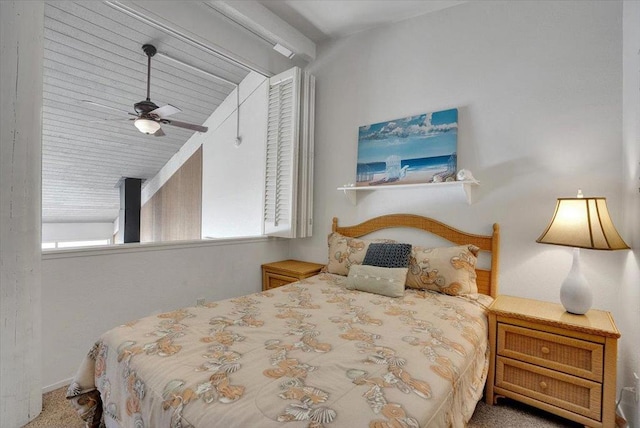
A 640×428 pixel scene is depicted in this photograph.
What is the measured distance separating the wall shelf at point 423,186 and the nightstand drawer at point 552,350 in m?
1.01

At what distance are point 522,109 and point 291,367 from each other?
2.36m

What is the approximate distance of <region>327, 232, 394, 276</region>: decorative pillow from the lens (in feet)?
8.66

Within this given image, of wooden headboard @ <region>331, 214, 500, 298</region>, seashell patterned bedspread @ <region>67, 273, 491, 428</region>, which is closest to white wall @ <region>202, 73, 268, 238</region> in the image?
wooden headboard @ <region>331, 214, 500, 298</region>

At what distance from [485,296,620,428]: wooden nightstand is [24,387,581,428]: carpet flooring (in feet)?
0.30

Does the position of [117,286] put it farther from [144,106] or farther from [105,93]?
[105,93]

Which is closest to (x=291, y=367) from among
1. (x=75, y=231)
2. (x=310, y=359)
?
(x=310, y=359)

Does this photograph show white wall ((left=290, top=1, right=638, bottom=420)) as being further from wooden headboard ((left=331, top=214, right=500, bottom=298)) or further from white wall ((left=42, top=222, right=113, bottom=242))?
white wall ((left=42, top=222, right=113, bottom=242))

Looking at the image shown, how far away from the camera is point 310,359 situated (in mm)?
1221

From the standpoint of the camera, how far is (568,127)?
209cm

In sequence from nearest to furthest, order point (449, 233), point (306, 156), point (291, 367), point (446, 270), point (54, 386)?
point (291, 367)
point (54, 386)
point (446, 270)
point (449, 233)
point (306, 156)

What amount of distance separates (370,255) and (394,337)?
3.34 feet

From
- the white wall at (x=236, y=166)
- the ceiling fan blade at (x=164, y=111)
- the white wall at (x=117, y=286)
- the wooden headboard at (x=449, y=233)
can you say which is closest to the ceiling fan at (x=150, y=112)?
the ceiling fan blade at (x=164, y=111)

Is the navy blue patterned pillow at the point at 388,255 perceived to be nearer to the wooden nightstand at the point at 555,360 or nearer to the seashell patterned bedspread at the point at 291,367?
the seashell patterned bedspread at the point at 291,367

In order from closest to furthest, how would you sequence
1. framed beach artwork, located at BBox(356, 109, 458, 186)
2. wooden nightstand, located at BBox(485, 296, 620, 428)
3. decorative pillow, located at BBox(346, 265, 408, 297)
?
wooden nightstand, located at BBox(485, 296, 620, 428) < decorative pillow, located at BBox(346, 265, 408, 297) < framed beach artwork, located at BBox(356, 109, 458, 186)
